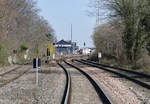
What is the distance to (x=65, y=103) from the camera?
1026 centimetres

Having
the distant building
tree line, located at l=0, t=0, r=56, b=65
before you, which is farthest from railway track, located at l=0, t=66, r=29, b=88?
the distant building

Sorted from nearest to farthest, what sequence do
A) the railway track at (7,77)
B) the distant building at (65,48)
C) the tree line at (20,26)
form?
the railway track at (7,77), the tree line at (20,26), the distant building at (65,48)

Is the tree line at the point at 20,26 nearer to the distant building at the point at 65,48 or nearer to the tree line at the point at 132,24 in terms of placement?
the tree line at the point at 132,24

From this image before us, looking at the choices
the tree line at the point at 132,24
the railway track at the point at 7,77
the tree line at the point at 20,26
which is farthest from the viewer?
the tree line at the point at 20,26

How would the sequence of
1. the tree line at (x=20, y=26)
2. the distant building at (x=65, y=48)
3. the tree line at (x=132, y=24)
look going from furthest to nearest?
the distant building at (x=65, y=48)
the tree line at (x=20, y=26)
the tree line at (x=132, y=24)

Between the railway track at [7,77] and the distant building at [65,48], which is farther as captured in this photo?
the distant building at [65,48]

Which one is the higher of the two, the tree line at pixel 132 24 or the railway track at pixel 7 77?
the tree line at pixel 132 24

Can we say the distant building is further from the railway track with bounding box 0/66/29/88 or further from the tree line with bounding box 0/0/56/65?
the railway track with bounding box 0/66/29/88

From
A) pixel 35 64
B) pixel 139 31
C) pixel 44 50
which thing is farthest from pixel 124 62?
pixel 44 50

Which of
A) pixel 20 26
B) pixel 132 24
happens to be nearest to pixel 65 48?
pixel 20 26

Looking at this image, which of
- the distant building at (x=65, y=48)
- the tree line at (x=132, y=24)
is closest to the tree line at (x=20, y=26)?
the tree line at (x=132, y=24)

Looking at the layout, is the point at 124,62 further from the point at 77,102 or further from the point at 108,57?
the point at 77,102

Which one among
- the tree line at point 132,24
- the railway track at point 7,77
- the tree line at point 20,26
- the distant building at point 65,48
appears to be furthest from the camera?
the distant building at point 65,48

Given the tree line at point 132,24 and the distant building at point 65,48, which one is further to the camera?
the distant building at point 65,48
